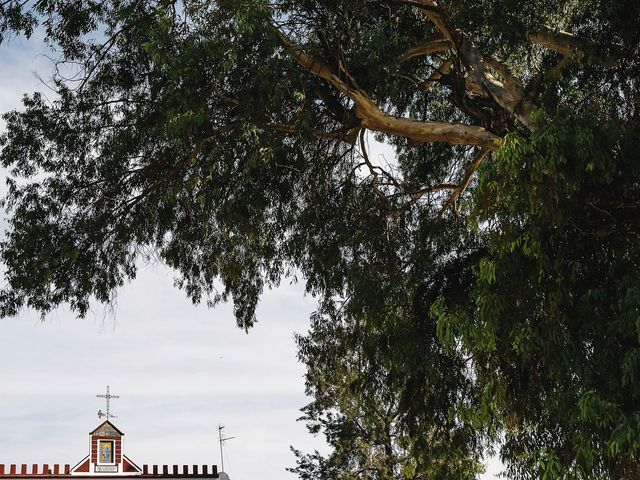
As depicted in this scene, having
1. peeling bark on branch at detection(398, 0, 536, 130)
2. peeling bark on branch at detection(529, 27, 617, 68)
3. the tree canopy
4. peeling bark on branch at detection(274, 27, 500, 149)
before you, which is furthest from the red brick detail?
peeling bark on branch at detection(529, 27, 617, 68)

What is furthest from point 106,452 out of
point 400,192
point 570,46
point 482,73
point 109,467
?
point 570,46

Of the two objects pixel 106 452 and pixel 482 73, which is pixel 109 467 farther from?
pixel 482 73

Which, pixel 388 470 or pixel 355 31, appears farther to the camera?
pixel 388 470

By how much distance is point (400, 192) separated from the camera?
13.1 m

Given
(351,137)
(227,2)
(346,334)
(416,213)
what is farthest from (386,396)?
(227,2)

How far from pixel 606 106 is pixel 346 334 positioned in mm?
4783

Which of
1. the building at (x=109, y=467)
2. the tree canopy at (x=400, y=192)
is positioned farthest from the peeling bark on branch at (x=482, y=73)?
the building at (x=109, y=467)

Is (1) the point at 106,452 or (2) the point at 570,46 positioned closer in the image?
(2) the point at 570,46

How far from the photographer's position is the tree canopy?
25.8 feet

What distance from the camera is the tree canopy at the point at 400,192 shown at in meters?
7.85

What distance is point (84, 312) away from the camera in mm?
12625

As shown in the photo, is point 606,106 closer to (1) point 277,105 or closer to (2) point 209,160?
(1) point 277,105

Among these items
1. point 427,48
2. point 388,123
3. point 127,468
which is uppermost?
point 127,468

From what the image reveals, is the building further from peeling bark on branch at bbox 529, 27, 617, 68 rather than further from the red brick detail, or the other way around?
peeling bark on branch at bbox 529, 27, 617, 68
